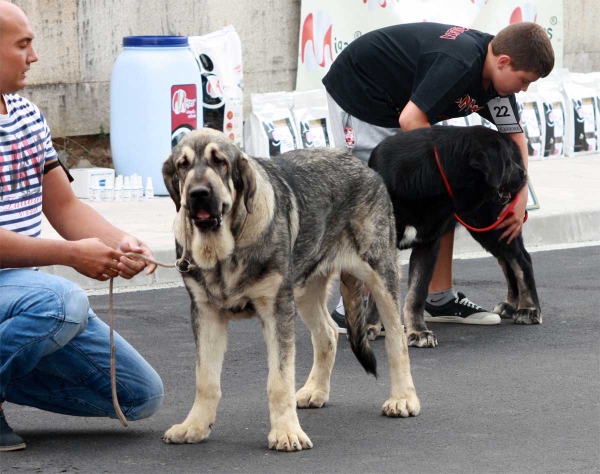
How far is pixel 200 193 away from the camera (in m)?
4.13

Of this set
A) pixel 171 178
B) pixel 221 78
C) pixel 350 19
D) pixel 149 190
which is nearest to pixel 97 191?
pixel 149 190

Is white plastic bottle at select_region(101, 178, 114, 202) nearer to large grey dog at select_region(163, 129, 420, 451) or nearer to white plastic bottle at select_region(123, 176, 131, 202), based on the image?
white plastic bottle at select_region(123, 176, 131, 202)

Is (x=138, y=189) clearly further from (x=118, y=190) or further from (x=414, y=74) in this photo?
(x=414, y=74)

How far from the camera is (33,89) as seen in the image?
11.2 meters

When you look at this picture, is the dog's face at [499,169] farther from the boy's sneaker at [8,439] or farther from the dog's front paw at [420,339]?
the boy's sneaker at [8,439]

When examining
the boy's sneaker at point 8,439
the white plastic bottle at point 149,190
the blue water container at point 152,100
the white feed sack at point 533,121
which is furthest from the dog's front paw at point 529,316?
the white feed sack at point 533,121

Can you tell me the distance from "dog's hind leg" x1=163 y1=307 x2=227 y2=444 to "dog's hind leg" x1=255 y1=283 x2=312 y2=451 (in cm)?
20

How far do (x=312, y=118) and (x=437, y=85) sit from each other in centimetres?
573

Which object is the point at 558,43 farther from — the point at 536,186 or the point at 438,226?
the point at 438,226

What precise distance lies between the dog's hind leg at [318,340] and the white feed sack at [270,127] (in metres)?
6.33

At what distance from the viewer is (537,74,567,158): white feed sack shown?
44.1ft

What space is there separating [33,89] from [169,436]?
730 centimetres

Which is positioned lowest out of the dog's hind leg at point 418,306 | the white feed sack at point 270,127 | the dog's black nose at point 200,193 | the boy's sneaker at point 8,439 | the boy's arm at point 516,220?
the white feed sack at point 270,127

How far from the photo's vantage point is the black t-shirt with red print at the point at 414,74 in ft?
21.0
